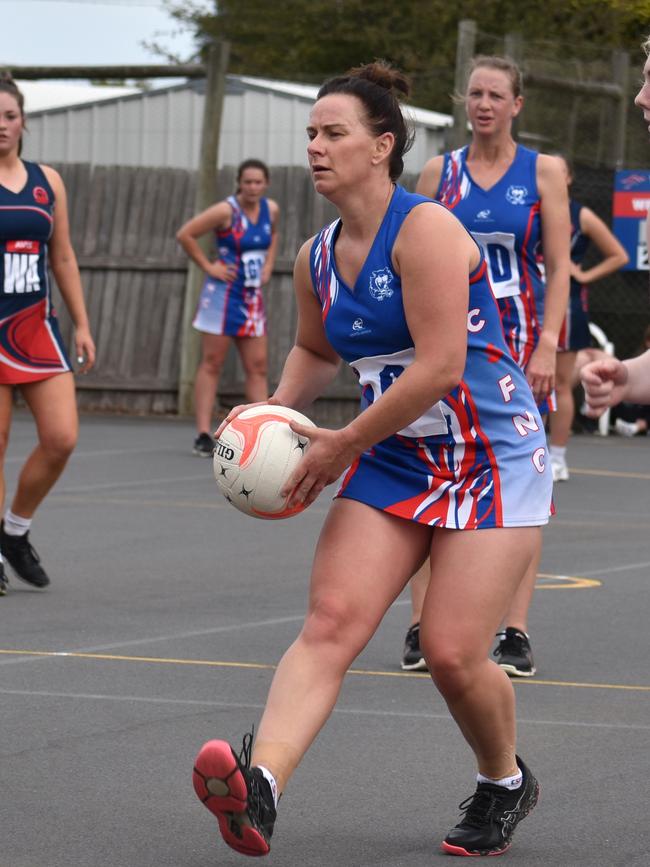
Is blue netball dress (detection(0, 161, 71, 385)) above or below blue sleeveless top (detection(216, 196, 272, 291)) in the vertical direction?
above

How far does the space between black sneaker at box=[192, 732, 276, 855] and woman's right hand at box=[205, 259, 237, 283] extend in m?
10.8

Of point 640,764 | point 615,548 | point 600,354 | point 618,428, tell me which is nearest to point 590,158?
point 618,428

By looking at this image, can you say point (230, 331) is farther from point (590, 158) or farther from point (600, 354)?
point (600, 354)

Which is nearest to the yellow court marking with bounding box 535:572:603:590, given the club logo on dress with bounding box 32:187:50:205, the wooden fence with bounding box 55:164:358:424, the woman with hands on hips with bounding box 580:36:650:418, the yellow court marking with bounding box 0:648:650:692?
the yellow court marking with bounding box 0:648:650:692

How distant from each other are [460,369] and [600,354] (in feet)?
1.38

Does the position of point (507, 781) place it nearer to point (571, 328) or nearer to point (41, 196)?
point (41, 196)

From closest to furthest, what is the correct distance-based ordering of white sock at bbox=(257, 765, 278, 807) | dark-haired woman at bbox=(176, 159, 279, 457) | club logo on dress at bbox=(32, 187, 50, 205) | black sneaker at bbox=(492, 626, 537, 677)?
1. white sock at bbox=(257, 765, 278, 807)
2. black sneaker at bbox=(492, 626, 537, 677)
3. club logo on dress at bbox=(32, 187, 50, 205)
4. dark-haired woman at bbox=(176, 159, 279, 457)

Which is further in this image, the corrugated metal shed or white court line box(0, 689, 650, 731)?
the corrugated metal shed

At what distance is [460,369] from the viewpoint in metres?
4.29

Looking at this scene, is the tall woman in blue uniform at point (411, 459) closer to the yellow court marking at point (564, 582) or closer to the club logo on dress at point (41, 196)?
the club logo on dress at point (41, 196)

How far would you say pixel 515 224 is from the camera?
6.62m

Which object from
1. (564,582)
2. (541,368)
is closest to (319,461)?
(541,368)

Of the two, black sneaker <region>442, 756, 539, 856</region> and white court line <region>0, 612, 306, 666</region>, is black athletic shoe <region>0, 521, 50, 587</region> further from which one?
black sneaker <region>442, 756, 539, 856</region>

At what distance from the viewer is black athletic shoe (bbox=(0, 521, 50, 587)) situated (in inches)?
322
